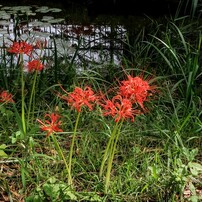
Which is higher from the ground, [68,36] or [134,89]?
[134,89]

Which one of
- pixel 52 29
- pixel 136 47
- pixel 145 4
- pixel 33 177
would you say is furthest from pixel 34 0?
pixel 33 177

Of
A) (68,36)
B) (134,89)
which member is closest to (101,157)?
(134,89)

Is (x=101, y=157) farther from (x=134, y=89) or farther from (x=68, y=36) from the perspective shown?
(x=68, y=36)

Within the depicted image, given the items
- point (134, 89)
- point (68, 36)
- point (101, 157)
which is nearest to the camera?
point (134, 89)

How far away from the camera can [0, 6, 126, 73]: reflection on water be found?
393 centimetres

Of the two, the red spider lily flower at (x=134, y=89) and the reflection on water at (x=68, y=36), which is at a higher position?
the red spider lily flower at (x=134, y=89)

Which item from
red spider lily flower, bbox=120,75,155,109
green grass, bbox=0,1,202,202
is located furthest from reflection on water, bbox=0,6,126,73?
red spider lily flower, bbox=120,75,155,109

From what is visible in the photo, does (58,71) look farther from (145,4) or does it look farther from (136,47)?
(145,4)

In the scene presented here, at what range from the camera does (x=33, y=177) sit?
6.63 feet

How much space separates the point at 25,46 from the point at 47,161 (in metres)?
0.58

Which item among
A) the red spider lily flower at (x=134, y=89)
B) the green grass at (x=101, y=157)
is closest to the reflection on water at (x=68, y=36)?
the green grass at (x=101, y=157)

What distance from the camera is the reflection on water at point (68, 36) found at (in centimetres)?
393

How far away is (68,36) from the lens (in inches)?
199

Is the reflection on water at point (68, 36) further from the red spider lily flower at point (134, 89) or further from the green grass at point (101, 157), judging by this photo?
the red spider lily flower at point (134, 89)
